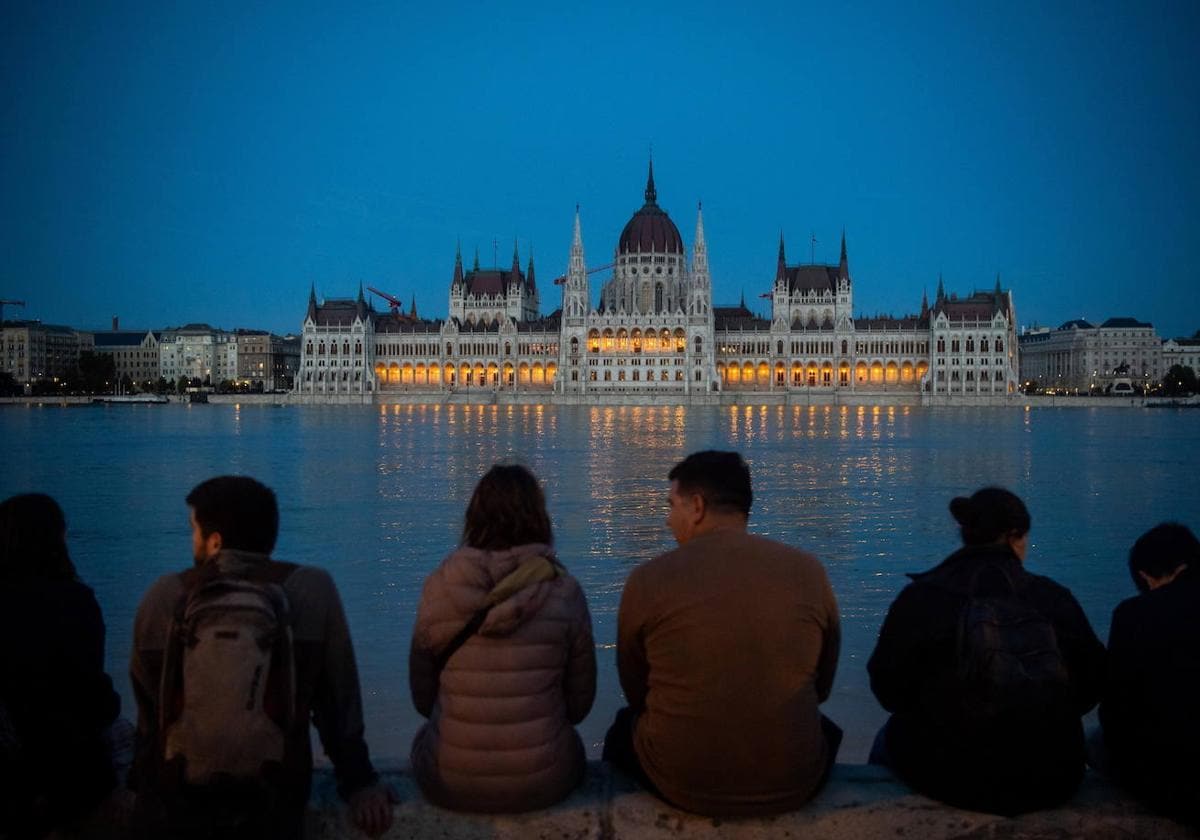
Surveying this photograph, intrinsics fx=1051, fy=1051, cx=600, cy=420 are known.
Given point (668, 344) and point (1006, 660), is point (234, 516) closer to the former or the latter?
point (1006, 660)

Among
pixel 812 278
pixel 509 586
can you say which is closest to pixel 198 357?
pixel 812 278

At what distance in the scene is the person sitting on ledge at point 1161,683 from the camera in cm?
358

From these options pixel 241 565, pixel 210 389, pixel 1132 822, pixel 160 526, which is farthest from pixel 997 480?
pixel 210 389

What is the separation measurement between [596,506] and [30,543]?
1485 centimetres

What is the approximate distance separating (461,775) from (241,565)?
1.02m

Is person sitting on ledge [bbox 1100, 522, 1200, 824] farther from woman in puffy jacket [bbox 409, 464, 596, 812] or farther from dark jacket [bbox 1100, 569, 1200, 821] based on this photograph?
woman in puffy jacket [bbox 409, 464, 596, 812]

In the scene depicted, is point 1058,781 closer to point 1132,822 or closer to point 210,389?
point 1132,822

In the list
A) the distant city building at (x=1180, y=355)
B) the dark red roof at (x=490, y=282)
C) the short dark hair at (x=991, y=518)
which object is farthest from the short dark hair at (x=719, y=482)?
the distant city building at (x=1180, y=355)

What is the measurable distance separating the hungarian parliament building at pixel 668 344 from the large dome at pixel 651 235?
160 millimetres

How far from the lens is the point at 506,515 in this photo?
139 inches

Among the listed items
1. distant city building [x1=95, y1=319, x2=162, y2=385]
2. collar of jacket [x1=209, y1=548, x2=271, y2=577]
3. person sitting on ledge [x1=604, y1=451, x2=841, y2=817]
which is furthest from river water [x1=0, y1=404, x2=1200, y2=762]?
distant city building [x1=95, y1=319, x2=162, y2=385]

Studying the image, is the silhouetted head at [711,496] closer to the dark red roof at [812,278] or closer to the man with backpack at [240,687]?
the man with backpack at [240,687]

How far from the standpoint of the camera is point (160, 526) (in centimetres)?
1673

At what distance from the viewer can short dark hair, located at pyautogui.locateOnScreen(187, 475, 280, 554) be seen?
3.32 meters
